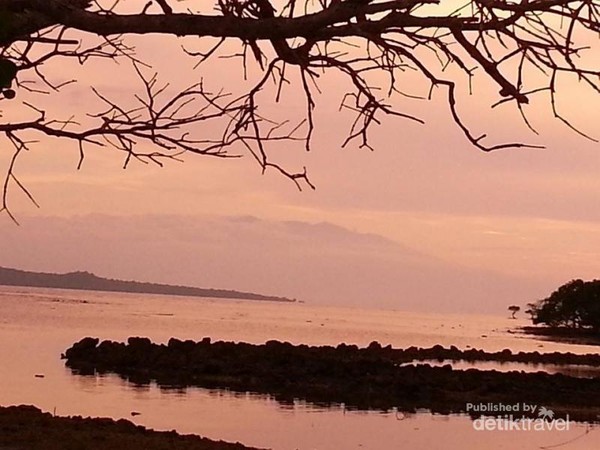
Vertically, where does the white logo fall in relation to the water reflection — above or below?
below

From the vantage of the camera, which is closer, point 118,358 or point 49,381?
point 49,381

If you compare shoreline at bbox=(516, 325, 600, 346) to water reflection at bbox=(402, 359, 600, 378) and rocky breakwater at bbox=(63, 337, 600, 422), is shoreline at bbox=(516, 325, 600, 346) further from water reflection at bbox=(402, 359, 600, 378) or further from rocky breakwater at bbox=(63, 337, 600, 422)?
rocky breakwater at bbox=(63, 337, 600, 422)

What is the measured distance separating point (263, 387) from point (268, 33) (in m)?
25.7

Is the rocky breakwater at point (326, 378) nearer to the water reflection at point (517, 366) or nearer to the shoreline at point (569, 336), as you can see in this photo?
the water reflection at point (517, 366)

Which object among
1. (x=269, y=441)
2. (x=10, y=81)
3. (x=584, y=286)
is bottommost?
(x=269, y=441)

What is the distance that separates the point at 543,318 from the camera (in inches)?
3337

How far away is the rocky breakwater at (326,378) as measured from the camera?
26.7 m

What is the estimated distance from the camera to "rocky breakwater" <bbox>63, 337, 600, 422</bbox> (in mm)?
26703

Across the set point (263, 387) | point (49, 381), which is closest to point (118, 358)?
point (49, 381)

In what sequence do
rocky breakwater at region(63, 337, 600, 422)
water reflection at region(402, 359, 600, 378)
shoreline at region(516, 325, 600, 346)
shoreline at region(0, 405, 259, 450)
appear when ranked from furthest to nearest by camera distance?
shoreline at region(516, 325, 600, 346), water reflection at region(402, 359, 600, 378), rocky breakwater at region(63, 337, 600, 422), shoreline at region(0, 405, 259, 450)

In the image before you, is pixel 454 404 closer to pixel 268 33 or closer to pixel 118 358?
pixel 118 358

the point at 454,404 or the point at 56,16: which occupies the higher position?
the point at 56,16

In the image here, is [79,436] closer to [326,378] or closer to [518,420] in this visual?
[518,420]

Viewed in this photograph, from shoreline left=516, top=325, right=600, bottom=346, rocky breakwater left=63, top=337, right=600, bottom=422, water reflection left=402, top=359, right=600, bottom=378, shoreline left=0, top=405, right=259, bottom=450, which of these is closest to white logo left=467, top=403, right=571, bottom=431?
rocky breakwater left=63, top=337, right=600, bottom=422
